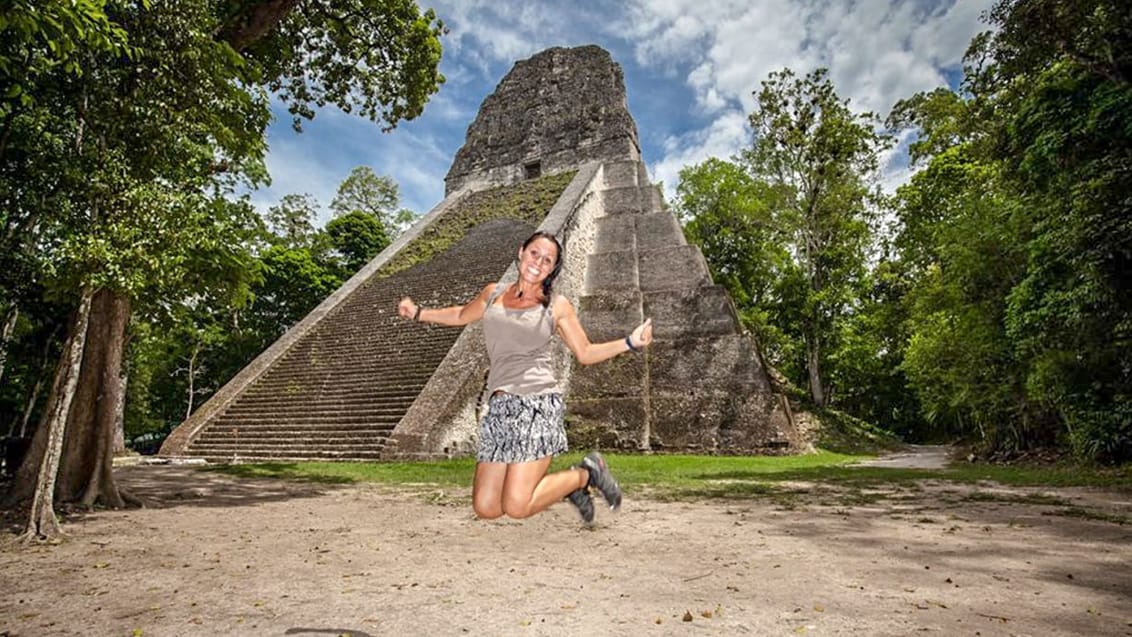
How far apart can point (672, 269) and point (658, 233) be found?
6.41 feet

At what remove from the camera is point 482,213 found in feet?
75.4

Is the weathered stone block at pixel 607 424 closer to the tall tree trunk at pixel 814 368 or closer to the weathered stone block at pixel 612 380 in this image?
the weathered stone block at pixel 612 380

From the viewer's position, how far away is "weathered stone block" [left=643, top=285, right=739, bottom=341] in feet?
49.7

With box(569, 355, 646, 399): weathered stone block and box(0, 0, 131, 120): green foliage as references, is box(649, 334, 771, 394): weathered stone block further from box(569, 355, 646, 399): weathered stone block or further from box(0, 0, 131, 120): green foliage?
box(0, 0, 131, 120): green foliage

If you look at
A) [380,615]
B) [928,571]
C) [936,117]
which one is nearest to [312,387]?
[380,615]

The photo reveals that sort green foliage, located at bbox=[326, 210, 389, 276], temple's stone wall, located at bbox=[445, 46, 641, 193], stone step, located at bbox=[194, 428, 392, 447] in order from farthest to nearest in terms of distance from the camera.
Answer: green foliage, located at bbox=[326, 210, 389, 276], temple's stone wall, located at bbox=[445, 46, 641, 193], stone step, located at bbox=[194, 428, 392, 447]

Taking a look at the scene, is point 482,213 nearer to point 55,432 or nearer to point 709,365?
point 709,365

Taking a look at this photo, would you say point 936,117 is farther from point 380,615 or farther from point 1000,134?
point 380,615

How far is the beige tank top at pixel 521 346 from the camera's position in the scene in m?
2.48

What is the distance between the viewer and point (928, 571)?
324 centimetres

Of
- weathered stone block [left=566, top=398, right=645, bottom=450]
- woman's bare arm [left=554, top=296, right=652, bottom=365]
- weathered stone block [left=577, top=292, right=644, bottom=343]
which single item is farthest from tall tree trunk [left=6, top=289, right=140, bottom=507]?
weathered stone block [left=577, top=292, right=644, bottom=343]

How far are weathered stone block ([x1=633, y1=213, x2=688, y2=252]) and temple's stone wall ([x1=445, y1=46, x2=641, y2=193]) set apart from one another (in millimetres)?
5614

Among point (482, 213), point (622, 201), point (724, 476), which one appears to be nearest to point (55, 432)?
point (724, 476)

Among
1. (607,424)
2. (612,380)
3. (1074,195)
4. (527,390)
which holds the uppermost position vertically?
(1074,195)
